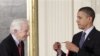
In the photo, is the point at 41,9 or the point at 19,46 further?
the point at 41,9

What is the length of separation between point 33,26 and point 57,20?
0.42 m

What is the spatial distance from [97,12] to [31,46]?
1.10 m

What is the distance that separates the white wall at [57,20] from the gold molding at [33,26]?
4.4 inches

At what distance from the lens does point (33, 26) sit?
4.89 meters

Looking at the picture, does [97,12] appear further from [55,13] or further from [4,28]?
[4,28]

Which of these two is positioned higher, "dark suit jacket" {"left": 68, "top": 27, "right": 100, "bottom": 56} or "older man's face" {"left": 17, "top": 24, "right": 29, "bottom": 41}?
"older man's face" {"left": 17, "top": 24, "right": 29, "bottom": 41}

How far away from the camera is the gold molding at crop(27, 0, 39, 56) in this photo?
4.87 metres

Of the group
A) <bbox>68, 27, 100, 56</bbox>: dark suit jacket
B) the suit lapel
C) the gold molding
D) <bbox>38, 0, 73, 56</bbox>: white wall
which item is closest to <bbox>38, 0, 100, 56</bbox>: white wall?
<bbox>38, 0, 73, 56</bbox>: white wall

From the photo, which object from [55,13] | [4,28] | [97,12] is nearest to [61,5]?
[55,13]

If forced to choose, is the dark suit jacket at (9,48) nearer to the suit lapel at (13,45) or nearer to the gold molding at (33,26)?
the suit lapel at (13,45)

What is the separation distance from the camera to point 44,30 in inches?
200

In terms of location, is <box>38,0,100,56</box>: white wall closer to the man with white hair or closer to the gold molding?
the gold molding

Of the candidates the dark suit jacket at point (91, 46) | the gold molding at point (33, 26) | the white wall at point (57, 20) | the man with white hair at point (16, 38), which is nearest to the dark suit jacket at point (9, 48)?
the man with white hair at point (16, 38)

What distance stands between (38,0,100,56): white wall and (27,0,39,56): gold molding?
112mm
